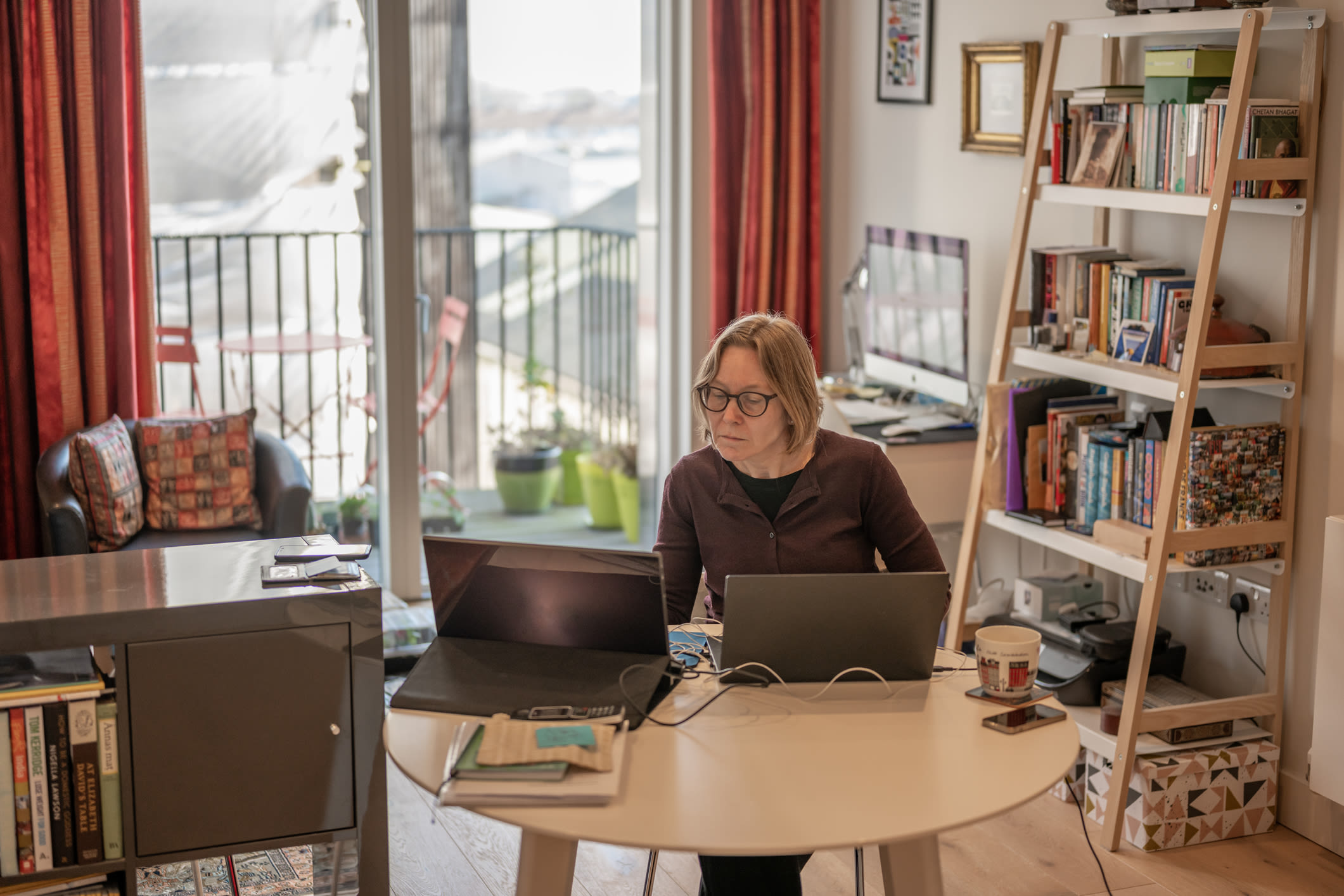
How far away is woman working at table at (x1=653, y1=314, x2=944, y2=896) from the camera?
7.38ft

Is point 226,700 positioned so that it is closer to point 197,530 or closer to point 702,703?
point 702,703

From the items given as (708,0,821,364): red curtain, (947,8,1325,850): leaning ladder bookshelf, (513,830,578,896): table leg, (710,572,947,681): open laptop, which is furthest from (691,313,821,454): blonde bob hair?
(708,0,821,364): red curtain

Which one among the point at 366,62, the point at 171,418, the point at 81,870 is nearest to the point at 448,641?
the point at 81,870

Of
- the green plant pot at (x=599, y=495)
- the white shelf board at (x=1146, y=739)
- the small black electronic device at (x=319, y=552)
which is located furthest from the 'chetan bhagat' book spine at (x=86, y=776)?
the green plant pot at (x=599, y=495)

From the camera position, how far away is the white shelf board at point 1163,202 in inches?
110

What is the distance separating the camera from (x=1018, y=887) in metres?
2.74

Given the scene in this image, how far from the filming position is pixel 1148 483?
2.95 metres

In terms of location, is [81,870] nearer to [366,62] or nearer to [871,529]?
[871,529]

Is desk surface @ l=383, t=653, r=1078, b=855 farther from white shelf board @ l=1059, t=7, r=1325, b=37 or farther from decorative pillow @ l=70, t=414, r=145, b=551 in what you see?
decorative pillow @ l=70, t=414, r=145, b=551

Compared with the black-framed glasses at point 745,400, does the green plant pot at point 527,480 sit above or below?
below

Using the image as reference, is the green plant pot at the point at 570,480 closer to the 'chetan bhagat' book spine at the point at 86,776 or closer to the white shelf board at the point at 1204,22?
the white shelf board at the point at 1204,22

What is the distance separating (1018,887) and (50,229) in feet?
10.1

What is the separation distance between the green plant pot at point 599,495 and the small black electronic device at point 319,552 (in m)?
2.73

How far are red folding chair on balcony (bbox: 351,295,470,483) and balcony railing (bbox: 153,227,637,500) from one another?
0.04ft
